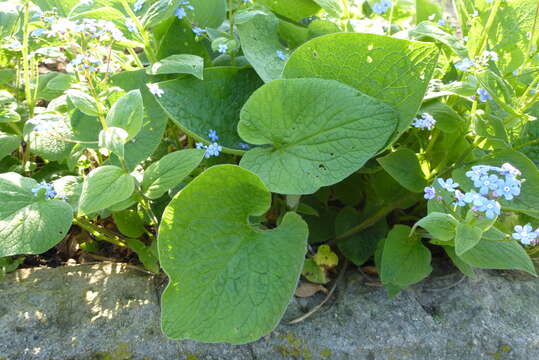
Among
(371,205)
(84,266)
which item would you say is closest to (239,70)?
(371,205)

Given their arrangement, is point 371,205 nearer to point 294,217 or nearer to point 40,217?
point 294,217

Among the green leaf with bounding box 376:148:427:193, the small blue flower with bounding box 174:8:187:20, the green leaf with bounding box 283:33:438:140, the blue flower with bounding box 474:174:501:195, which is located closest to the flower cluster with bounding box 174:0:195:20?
the small blue flower with bounding box 174:8:187:20

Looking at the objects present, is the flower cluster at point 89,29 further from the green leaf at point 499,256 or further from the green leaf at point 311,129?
the green leaf at point 499,256

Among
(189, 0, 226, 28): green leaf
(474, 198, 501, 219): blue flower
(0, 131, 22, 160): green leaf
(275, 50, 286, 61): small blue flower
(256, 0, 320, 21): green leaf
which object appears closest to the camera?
(474, 198, 501, 219): blue flower

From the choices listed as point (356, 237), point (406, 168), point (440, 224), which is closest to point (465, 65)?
point (406, 168)

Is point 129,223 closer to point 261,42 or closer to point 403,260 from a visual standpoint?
point 261,42

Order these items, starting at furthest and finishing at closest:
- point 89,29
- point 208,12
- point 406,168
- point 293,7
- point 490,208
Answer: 1. point 293,7
2. point 208,12
3. point 406,168
4. point 89,29
5. point 490,208

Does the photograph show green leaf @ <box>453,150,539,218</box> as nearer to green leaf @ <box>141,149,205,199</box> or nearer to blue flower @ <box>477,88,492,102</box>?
blue flower @ <box>477,88,492,102</box>

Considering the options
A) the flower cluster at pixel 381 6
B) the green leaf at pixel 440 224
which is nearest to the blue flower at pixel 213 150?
the green leaf at pixel 440 224
